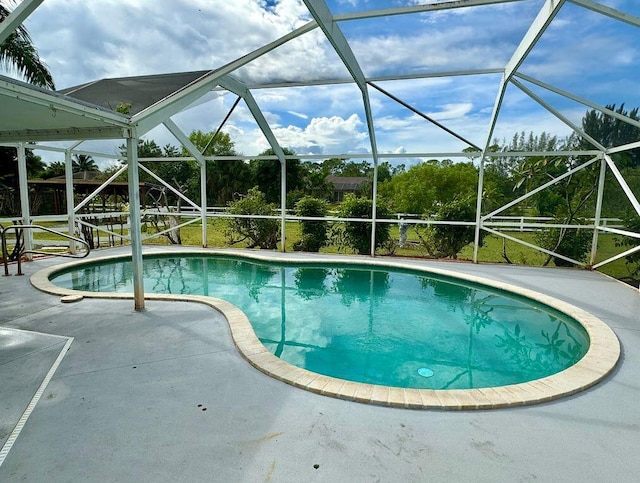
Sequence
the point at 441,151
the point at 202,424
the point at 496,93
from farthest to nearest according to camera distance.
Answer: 1. the point at 441,151
2. the point at 496,93
3. the point at 202,424

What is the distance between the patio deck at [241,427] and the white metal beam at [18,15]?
284 cm

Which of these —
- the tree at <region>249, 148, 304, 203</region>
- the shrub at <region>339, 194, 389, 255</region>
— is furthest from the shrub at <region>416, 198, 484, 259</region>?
the tree at <region>249, 148, 304, 203</region>

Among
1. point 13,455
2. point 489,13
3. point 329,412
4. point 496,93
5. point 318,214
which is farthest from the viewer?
point 318,214

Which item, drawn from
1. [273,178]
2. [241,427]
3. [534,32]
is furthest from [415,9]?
[273,178]

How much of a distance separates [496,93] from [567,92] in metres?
1.33

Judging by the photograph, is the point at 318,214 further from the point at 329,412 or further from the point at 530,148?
the point at 329,412

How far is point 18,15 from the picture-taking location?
3.00m

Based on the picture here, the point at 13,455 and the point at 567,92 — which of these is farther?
the point at 567,92

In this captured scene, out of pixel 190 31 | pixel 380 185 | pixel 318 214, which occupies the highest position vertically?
pixel 190 31

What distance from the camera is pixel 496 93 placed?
7.31m

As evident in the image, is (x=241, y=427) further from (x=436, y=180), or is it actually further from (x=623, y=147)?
(x=436, y=180)

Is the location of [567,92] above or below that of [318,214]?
above

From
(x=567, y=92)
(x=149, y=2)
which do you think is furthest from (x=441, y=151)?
(x=149, y=2)

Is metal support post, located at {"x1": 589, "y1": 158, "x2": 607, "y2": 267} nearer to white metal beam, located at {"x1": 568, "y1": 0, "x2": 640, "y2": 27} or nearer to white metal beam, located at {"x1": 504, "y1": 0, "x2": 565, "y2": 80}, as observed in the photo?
white metal beam, located at {"x1": 504, "y1": 0, "x2": 565, "y2": 80}
